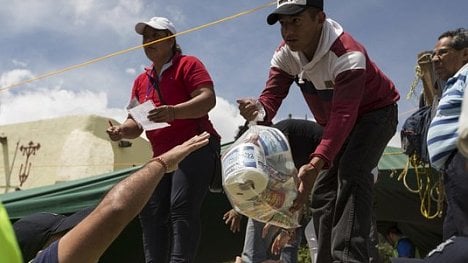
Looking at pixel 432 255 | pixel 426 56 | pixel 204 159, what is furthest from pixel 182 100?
pixel 426 56

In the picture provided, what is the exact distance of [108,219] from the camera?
4.59 feet

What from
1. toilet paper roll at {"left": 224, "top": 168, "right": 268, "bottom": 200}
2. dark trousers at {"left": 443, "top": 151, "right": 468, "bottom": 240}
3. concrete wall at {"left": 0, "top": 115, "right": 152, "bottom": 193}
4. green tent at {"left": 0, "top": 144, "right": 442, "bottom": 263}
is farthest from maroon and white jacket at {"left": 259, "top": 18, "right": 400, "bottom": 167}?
concrete wall at {"left": 0, "top": 115, "right": 152, "bottom": 193}

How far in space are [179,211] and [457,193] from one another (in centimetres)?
123

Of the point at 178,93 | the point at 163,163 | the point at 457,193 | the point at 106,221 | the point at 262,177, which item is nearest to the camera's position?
the point at 106,221

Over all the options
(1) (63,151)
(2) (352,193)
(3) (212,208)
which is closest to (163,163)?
(2) (352,193)

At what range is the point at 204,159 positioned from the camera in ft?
9.39

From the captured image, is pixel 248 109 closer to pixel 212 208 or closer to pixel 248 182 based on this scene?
pixel 248 182

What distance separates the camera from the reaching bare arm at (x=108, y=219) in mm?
1337

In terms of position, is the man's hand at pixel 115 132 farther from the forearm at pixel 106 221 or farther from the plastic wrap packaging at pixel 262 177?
the forearm at pixel 106 221

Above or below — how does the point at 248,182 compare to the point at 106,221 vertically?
below

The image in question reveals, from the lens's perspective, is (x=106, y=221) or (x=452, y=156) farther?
(x=452, y=156)

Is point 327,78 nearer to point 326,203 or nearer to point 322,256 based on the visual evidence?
point 326,203

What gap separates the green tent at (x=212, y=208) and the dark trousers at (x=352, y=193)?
2024 mm

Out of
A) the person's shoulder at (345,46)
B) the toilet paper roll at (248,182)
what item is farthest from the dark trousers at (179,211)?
the person's shoulder at (345,46)
